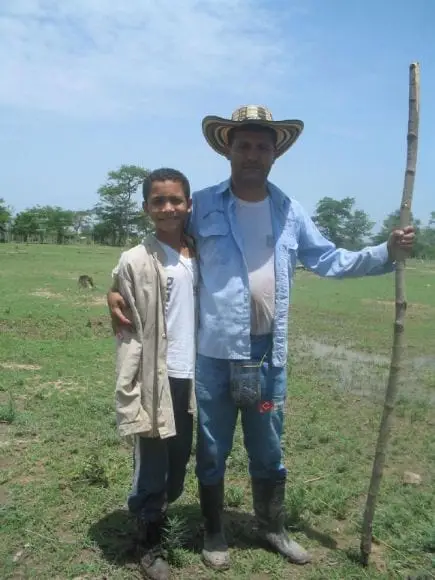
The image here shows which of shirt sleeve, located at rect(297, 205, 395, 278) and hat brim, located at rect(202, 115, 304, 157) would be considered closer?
hat brim, located at rect(202, 115, 304, 157)

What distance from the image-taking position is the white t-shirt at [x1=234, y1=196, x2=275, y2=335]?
3201mm

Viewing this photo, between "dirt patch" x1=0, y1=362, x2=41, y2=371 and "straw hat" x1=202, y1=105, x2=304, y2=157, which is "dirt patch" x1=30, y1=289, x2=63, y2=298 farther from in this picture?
"straw hat" x1=202, y1=105, x2=304, y2=157

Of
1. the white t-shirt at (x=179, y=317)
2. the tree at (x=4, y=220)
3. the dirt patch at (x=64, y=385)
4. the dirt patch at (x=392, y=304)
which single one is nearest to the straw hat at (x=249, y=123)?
the white t-shirt at (x=179, y=317)

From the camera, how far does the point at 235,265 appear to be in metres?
3.15

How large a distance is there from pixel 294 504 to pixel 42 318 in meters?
8.93

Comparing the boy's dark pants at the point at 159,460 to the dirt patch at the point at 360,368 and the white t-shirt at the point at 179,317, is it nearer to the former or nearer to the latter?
the white t-shirt at the point at 179,317

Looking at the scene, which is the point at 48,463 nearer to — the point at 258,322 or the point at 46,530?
A: the point at 46,530

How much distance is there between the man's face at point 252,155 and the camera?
315cm

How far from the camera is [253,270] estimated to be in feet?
10.5

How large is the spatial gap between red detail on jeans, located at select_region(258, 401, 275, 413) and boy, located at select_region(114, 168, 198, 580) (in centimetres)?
39

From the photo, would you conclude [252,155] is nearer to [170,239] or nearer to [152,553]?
[170,239]

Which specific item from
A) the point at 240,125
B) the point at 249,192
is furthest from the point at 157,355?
the point at 240,125

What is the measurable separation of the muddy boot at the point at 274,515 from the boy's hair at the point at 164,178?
174cm

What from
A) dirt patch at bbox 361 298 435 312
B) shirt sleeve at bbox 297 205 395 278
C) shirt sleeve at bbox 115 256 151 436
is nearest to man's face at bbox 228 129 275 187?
shirt sleeve at bbox 297 205 395 278
